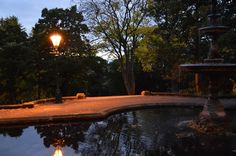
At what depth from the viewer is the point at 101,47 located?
3522 cm

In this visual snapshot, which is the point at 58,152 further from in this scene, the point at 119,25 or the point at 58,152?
the point at 119,25

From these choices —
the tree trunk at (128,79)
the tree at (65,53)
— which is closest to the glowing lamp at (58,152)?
the tree at (65,53)

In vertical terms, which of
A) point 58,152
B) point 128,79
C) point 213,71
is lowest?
point 58,152

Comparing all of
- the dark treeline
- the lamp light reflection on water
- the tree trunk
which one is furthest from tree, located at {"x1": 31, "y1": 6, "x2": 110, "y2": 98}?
the lamp light reflection on water

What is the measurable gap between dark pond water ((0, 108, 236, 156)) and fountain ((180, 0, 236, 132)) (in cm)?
87

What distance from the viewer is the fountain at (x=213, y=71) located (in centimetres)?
1295

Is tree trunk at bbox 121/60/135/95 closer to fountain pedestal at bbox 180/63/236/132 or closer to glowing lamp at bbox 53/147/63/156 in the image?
fountain pedestal at bbox 180/63/236/132

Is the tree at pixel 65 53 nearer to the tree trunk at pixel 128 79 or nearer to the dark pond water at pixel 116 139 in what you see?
the tree trunk at pixel 128 79

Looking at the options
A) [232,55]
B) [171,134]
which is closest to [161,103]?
[232,55]

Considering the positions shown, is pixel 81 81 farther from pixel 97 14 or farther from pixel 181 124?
pixel 181 124

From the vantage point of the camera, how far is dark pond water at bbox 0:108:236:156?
10.1 m

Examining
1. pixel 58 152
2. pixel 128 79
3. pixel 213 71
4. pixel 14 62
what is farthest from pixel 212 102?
pixel 128 79

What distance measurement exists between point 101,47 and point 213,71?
74.5 feet

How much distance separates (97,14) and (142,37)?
4.91m
